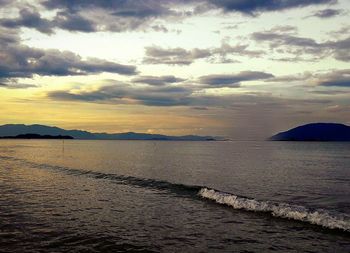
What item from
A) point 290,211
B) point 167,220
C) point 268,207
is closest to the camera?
point 167,220

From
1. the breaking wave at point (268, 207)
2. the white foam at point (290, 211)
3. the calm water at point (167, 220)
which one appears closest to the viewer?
the calm water at point (167, 220)

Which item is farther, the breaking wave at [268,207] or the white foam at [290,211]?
the breaking wave at [268,207]

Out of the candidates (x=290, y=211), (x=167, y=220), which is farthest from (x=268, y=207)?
(x=167, y=220)

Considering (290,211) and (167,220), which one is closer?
(167,220)

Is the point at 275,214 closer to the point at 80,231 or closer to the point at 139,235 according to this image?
the point at 139,235

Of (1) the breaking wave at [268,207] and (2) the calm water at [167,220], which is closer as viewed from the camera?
(2) the calm water at [167,220]

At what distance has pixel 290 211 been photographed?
25641 millimetres

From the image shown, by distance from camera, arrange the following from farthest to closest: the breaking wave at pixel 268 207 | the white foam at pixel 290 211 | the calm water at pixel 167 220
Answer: the breaking wave at pixel 268 207 < the white foam at pixel 290 211 < the calm water at pixel 167 220

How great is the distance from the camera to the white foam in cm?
2234

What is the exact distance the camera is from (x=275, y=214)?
25.7 m

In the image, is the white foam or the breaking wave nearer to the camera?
the white foam

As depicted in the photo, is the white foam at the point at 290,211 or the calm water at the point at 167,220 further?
the white foam at the point at 290,211

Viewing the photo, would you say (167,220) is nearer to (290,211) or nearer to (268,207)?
(268,207)

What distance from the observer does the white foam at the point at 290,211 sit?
880 inches
